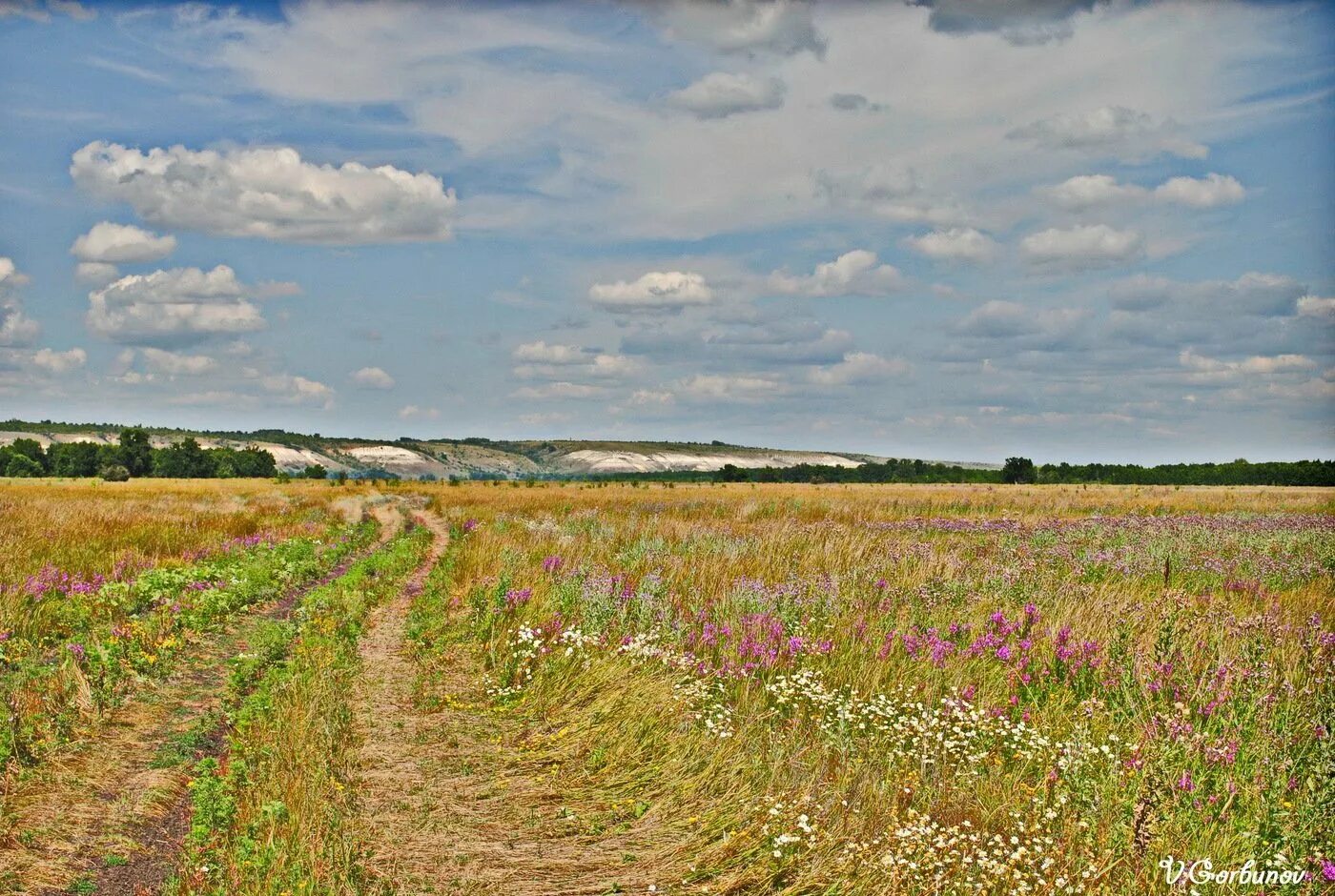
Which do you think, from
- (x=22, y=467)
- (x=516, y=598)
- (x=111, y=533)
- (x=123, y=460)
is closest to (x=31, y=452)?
(x=22, y=467)

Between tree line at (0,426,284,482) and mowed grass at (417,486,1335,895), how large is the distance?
399 ft

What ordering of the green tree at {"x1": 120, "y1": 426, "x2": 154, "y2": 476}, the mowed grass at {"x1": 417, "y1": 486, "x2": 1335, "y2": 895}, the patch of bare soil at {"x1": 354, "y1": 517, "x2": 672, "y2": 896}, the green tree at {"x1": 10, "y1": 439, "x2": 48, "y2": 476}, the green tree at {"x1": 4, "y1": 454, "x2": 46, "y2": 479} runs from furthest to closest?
the green tree at {"x1": 10, "y1": 439, "x2": 48, "y2": 476}
the green tree at {"x1": 120, "y1": 426, "x2": 154, "y2": 476}
the green tree at {"x1": 4, "y1": 454, "x2": 46, "y2": 479}
the patch of bare soil at {"x1": 354, "y1": 517, "x2": 672, "y2": 896}
the mowed grass at {"x1": 417, "y1": 486, "x2": 1335, "y2": 895}

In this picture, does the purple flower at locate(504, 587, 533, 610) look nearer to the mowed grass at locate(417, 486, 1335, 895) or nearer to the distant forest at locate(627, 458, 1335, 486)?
the mowed grass at locate(417, 486, 1335, 895)

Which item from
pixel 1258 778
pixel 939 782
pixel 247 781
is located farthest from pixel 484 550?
pixel 1258 778

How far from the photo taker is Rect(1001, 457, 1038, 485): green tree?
107250 mm

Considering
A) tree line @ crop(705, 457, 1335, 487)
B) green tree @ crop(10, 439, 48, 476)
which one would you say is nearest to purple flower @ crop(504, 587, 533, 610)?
tree line @ crop(705, 457, 1335, 487)

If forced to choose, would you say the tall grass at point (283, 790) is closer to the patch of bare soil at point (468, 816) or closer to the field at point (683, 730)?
the field at point (683, 730)

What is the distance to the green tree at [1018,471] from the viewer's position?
107m

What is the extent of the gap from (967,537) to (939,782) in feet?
53.3

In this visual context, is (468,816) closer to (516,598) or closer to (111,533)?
(516,598)

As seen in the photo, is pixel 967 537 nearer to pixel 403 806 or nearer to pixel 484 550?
pixel 484 550

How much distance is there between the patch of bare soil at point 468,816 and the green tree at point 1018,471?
10890cm

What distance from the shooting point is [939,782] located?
598 centimetres

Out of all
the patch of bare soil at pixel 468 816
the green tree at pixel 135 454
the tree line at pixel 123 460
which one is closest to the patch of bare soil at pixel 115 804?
the patch of bare soil at pixel 468 816
